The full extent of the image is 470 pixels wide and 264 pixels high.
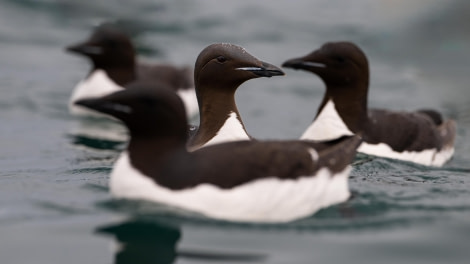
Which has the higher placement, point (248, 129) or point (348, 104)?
point (348, 104)

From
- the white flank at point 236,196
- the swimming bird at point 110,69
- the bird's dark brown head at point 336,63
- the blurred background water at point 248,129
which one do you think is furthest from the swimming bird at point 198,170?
the swimming bird at point 110,69

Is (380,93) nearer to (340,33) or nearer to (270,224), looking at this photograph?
(340,33)

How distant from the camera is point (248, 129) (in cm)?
1298

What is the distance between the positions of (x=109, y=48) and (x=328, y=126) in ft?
18.2

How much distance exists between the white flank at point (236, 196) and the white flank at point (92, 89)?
296 inches

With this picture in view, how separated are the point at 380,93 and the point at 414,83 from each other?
1.09 metres

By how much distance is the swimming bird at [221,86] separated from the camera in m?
8.07

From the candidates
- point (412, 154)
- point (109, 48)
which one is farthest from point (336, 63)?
point (109, 48)

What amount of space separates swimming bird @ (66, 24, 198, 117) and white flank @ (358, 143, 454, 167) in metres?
4.62

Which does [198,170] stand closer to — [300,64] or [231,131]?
[231,131]

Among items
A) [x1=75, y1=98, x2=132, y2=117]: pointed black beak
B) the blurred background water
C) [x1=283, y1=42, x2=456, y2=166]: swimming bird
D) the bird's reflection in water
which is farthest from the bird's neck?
[x1=75, y1=98, x2=132, y2=117]: pointed black beak

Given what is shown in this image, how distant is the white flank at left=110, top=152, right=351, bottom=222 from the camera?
607 centimetres

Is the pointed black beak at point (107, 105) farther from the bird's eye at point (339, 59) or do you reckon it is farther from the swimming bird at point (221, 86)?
the bird's eye at point (339, 59)

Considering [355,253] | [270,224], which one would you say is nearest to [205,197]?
[270,224]
